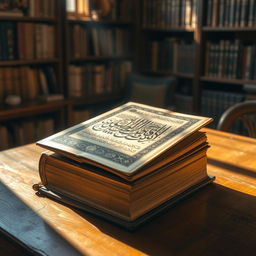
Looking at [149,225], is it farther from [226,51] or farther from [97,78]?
[97,78]

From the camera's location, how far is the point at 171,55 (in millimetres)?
3180

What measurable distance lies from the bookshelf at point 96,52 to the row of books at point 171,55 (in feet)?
0.64

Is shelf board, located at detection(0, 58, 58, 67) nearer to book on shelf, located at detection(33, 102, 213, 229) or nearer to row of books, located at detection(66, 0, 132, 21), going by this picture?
row of books, located at detection(66, 0, 132, 21)

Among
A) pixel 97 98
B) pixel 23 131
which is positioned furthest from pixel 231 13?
pixel 23 131

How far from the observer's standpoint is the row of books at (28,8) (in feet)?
8.18

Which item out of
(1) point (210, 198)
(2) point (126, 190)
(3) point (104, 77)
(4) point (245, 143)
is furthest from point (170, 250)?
(3) point (104, 77)

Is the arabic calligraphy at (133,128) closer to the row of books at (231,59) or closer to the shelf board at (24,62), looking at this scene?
the shelf board at (24,62)

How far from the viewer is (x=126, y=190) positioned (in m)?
0.67

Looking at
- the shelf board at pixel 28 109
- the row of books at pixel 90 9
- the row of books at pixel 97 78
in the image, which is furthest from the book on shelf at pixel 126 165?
the row of books at pixel 90 9

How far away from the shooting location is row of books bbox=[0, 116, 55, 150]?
8.73 feet

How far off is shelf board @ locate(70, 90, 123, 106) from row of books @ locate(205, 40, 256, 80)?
79cm

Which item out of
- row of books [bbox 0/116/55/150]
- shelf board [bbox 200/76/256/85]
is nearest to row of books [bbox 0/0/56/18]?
row of books [bbox 0/116/55/150]

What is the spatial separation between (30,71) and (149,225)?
2.26 m

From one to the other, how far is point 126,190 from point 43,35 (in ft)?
7.51
